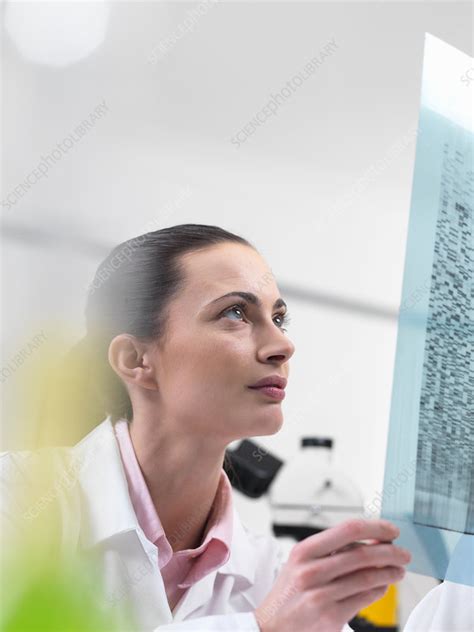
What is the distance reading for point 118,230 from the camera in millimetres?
810

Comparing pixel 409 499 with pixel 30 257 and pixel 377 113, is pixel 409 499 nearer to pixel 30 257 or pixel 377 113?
pixel 30 257

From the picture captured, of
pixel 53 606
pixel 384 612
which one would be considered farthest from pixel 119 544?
pixel 384 612

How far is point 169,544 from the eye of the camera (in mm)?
632

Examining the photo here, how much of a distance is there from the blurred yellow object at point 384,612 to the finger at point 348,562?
86 cm

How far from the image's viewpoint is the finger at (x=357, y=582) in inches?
16.6

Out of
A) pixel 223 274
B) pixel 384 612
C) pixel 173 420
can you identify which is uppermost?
pixel 223 274

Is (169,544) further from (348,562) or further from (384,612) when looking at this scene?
(384,612)

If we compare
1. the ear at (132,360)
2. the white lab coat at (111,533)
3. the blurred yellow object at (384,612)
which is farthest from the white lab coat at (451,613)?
the blurred yellow object at (384,612)

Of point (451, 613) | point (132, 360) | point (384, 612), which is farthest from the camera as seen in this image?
point (384, 612)

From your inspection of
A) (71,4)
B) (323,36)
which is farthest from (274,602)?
(323,36)

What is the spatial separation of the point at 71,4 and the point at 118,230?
0.44m

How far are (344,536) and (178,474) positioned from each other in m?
0.26

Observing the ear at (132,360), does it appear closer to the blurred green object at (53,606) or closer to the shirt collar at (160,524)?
the shirt collar at (160,524)

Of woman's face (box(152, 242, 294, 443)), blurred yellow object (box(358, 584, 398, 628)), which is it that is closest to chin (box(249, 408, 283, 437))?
woman's face (box(152, 242, 294, 443))
